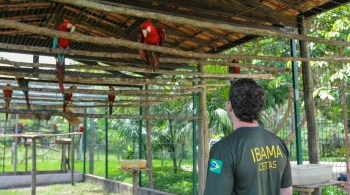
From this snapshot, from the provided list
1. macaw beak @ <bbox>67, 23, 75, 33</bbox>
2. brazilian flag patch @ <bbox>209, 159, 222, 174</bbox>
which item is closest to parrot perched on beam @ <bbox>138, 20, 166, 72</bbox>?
macaw beak @ <bbox>67, 23, 75, 33</bbox>

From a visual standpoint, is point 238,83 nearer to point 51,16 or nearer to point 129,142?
point 51,16

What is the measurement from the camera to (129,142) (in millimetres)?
11000

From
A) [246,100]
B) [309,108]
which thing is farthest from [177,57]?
[246,100]

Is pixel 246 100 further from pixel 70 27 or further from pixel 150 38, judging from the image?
pixel 70 27

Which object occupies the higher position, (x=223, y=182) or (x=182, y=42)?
(x=182, y=42)

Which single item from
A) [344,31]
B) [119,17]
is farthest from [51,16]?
[344,31]

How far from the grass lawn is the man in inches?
288

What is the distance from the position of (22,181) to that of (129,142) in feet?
10.3

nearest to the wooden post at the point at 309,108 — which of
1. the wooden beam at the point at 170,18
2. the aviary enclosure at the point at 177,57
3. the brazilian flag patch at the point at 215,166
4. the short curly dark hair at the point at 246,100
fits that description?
the aviary enclosure at the point at 177,57

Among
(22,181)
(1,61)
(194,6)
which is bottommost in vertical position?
(22,181)

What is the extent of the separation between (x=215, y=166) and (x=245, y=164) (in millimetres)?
139

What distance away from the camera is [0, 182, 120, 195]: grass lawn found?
853 centimetres

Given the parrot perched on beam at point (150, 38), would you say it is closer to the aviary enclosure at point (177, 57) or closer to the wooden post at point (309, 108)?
the aviary enclosure at point (177, 57)

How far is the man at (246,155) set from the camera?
61.3 inches
